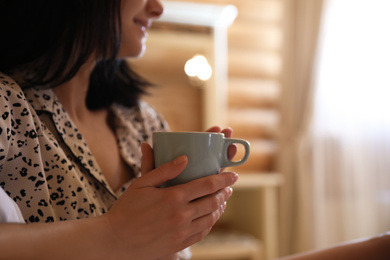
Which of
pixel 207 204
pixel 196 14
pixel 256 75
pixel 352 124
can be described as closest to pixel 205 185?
pixel 207 204

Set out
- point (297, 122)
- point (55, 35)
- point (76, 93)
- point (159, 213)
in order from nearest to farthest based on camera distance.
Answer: point (159, 213) → point (55, 35) → point (76, 93) → point (297, 122)

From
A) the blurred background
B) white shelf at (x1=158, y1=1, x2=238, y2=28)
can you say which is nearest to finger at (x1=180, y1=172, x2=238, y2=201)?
the blurred background

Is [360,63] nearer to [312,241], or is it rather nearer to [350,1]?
[350,1]

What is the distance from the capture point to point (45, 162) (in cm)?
69

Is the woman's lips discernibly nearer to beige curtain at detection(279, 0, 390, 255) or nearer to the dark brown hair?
the dark brown hair

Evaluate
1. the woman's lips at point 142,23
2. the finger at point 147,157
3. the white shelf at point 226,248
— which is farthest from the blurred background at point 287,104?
the finger at point 147,157

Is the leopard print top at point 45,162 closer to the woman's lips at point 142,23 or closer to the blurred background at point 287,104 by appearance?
the woman's lips at point 142,23

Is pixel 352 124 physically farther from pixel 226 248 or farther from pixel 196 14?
pixel 196 14

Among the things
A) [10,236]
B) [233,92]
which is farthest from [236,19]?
[10,236]

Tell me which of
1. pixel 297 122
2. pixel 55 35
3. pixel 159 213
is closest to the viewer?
pixel 159 213

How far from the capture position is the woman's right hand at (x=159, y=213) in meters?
0.50

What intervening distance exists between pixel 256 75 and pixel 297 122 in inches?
18.7

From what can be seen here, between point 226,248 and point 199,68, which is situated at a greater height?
point 199,68

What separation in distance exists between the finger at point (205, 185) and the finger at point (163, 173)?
0.08ft
